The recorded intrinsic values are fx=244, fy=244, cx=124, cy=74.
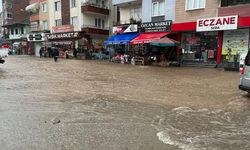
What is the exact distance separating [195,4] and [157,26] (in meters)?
4.06

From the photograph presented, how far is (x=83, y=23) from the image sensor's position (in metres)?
35.2

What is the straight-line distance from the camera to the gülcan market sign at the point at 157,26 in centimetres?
2248

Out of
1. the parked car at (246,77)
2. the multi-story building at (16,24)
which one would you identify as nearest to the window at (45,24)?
the multi-story building at (16,24)

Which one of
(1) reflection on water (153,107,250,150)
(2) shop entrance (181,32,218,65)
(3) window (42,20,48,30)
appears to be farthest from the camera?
(3) window (42,20,48,30)

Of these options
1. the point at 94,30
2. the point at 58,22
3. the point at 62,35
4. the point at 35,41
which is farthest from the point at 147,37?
the point at 35,41

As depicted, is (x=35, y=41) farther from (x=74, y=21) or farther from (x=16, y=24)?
(x=16, y=24)

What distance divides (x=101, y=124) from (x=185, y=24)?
17361 millimetres

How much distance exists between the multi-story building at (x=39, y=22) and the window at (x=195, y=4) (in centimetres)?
2773

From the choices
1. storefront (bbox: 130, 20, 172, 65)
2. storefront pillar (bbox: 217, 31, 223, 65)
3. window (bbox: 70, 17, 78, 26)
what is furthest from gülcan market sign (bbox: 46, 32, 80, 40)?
storefront pillar (bbox: 217, 31, 223, 65)

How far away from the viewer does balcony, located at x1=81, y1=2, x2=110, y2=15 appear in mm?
34344

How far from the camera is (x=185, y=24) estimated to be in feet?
68.8

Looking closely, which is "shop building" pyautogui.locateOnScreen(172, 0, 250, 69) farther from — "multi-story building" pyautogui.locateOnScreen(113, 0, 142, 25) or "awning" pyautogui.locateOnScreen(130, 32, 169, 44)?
"multi-story building" pyautogui.locateOnScreen(113, 0, 142, 25)

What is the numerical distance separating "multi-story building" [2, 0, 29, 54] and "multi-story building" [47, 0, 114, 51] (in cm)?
1643

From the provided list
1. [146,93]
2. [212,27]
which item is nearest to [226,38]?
[212,27]
